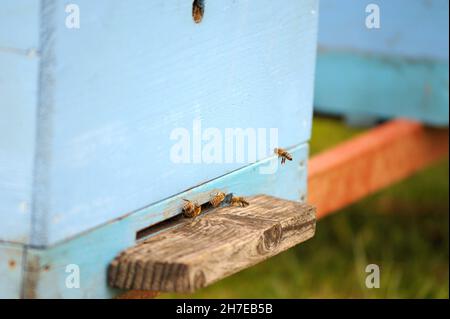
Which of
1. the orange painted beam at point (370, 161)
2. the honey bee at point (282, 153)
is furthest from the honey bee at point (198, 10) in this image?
the orange painted beam at point (370, 161)

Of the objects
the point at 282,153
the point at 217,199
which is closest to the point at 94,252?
the point at 217,199

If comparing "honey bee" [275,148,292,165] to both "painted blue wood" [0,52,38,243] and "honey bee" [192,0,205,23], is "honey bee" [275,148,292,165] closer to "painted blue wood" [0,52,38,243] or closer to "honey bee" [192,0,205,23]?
"honey bee" [192,0,205,23]

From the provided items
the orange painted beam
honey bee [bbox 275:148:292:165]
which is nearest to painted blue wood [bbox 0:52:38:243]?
honey bee [bbox 275:148:292:165]

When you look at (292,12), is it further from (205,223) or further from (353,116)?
A: (353,116)

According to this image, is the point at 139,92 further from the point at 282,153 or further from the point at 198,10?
the point at 282,153

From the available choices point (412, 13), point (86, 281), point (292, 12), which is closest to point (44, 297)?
point (86, 281)

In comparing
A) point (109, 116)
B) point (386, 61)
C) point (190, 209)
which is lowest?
point (190, 209)

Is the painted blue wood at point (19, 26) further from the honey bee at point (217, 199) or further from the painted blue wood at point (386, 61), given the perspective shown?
the painted blue wood at point (386, 61)
